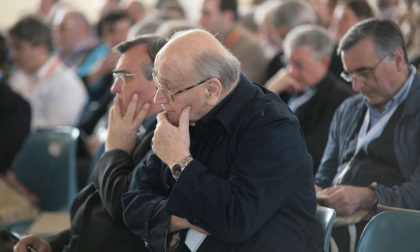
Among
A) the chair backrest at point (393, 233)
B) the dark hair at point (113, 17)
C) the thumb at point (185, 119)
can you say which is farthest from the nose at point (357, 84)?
the dark hair at point (113, 17)

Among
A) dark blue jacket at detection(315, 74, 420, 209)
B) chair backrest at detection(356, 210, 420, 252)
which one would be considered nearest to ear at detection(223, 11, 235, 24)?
dark blue jacket at detection(315, 74, 420, 209)

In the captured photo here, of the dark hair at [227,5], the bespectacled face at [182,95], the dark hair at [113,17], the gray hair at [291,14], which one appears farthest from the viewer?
the dark hair at [113,17]

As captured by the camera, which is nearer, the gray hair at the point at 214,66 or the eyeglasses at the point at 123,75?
the gray hair at the point at 214,66

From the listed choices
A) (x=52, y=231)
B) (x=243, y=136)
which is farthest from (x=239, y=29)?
(x=243, y=136)

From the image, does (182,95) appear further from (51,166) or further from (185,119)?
(51,166)

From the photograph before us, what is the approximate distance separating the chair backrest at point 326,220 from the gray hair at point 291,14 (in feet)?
10.8

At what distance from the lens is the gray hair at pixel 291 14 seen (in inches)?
223

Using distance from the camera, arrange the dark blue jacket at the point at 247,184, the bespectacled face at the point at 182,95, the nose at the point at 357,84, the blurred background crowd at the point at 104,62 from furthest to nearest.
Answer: the blurred background crowd at the point at 104,62 < the nose at the point at 357,84 < the bespectacled face at the point at 182,95 < the dark blue jacket at the point at 247,184

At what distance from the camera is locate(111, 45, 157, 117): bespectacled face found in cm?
300

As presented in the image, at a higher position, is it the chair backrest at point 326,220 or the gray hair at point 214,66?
the gray hair at point 214,66

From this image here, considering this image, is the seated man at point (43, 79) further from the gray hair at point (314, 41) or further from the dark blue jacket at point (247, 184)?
the dark blue jacket at point (247, 184)

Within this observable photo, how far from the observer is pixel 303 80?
436cm

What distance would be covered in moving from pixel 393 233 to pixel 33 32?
12.0 feet

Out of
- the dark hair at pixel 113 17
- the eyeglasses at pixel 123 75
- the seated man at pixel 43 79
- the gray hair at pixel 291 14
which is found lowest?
the dark hair at pixel 113 17
